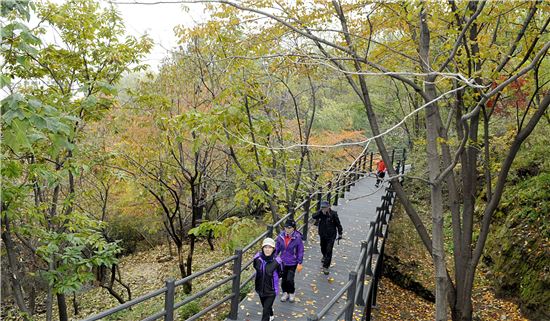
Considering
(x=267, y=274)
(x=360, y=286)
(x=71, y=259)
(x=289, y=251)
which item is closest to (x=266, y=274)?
(x=267, y=274)

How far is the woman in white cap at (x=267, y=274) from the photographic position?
18.7ft

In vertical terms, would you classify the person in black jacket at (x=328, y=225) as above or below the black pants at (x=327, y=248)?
above

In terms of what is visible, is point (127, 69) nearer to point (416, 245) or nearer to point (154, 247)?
point (416, 245)

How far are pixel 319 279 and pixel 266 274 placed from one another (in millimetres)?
2780

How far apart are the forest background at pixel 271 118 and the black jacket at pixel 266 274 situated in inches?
59.0

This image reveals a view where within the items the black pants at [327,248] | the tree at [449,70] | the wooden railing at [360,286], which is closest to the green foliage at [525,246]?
the tree at [449,70]

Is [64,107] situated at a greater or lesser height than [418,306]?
greater

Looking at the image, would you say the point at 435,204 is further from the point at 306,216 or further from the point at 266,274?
the point at 306,216

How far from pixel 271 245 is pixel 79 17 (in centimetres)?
598

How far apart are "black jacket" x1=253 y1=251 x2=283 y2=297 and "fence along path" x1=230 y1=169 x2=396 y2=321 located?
2.68 ft

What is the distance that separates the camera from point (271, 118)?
1118cm

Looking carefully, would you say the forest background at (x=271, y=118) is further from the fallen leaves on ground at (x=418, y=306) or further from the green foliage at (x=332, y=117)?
the green foliage at (x=332, y=117)

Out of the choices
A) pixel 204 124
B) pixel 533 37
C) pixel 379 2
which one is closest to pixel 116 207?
pixel 204 124

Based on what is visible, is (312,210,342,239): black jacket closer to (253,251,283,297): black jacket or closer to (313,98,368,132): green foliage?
(253,251,283,297): black jacket
